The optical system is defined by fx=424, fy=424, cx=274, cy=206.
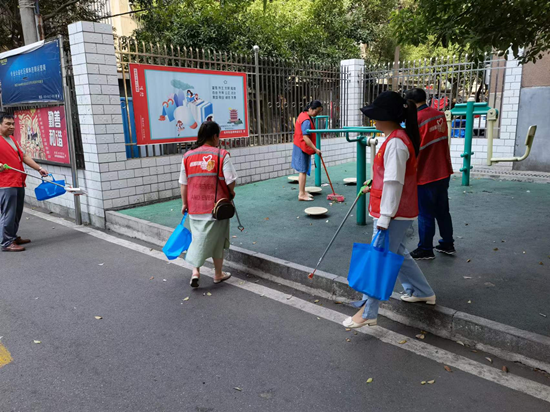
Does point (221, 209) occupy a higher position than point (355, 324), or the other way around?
point (221, 209)

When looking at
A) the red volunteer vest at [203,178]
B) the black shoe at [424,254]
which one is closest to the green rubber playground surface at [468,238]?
the black shoe at [424,254]

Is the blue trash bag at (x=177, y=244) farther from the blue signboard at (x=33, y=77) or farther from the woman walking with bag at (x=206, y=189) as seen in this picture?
the blue signboard at (x=33, y=77)

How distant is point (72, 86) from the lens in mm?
7121

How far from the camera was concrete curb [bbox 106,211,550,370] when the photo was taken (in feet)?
9.75

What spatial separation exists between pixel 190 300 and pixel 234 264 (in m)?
1.06

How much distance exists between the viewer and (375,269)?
10.1 feet

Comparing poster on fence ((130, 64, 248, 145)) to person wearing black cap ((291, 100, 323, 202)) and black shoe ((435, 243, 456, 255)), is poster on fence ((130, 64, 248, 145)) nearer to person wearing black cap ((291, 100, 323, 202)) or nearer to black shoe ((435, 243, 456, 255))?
person wearing black cap ((291, 100, 323, 202))

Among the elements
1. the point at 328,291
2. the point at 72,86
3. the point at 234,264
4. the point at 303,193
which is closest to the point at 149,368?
the point at 328,291

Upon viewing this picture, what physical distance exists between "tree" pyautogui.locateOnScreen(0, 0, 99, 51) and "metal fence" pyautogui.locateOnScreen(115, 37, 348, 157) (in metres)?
6.58

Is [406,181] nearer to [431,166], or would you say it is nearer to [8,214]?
[431,166]

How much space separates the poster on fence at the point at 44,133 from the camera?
7.36 metres

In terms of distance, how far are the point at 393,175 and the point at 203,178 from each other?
2038mm

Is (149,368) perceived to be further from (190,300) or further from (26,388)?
(190,300)

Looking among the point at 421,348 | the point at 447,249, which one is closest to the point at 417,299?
the point at 421,348
